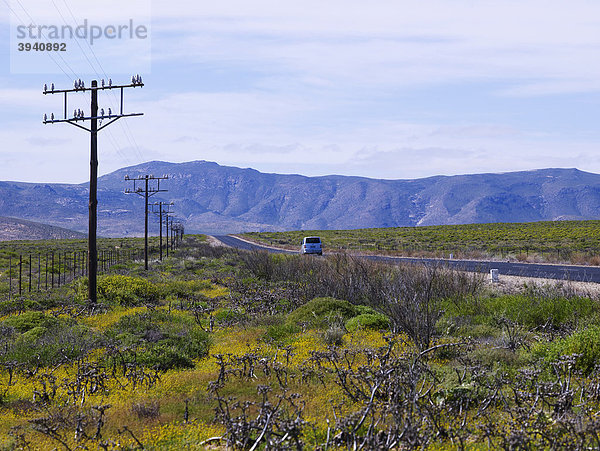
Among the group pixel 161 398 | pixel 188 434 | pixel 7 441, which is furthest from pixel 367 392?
pixel 7 441

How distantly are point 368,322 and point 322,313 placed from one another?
124 centimetres

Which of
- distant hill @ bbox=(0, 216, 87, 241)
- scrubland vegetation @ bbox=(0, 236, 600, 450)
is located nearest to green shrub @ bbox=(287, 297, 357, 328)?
scrubland vegetation @ bbox=(0, 236, 600, 450)

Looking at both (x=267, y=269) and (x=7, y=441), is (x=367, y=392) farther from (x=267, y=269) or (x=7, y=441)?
(x=267, y=269)

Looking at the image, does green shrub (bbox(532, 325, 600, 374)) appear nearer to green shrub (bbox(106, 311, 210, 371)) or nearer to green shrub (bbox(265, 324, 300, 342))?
green shrub (bbox(265, 324, 300, 342))

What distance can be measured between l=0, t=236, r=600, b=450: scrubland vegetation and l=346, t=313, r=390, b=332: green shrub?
37mm

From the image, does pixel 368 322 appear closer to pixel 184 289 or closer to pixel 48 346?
pixel 48 346

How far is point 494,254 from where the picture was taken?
34281 mm

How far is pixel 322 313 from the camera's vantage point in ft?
38.6

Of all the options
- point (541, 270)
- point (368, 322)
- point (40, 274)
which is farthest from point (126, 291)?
point (541, 270)

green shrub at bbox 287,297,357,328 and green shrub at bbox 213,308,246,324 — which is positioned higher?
green shrub at bbox 287,297,357,328

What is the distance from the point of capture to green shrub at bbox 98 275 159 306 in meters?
16.0

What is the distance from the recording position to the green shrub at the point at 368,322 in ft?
35.3

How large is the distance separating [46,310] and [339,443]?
12.0 meters

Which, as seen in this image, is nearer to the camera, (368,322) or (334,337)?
(334,337)
